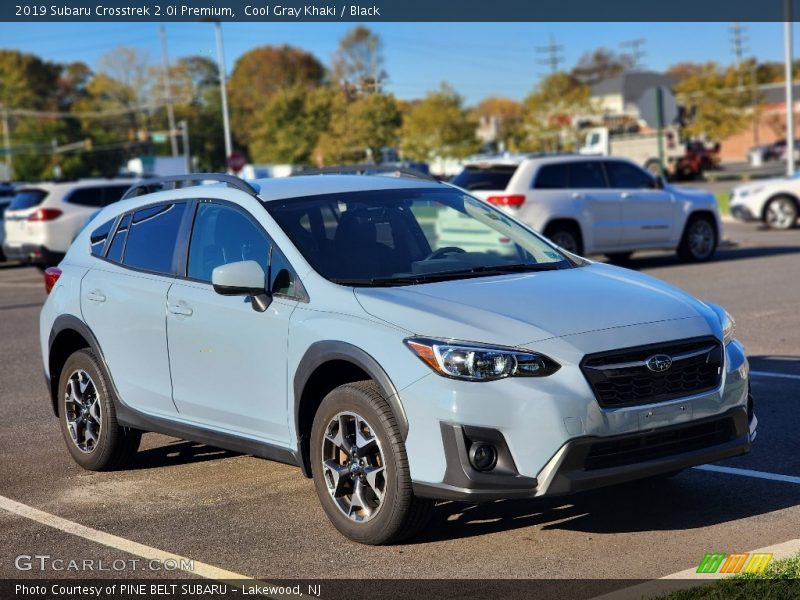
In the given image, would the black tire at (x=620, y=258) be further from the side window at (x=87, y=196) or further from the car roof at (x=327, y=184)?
the car roof at (x=327, y=184)

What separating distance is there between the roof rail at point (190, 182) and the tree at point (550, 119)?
57.6 m

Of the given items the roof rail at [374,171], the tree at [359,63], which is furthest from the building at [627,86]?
the roof rail at [374,171]

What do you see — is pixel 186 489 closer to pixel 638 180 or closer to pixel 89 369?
pixel 89 369

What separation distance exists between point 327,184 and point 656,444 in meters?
2.50

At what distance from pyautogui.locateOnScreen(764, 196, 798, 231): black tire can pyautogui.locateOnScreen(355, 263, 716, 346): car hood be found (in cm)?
2057

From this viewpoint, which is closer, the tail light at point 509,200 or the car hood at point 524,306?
the car hood at point 524,306

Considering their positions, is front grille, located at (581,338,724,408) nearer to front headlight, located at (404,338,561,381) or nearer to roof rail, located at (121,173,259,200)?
front headlight, located at (404,338,561,381)

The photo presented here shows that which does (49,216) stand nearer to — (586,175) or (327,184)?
(586,175)

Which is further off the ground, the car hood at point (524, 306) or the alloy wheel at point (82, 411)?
the car hood at point (524, 306)

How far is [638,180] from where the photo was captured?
18859 millimetres

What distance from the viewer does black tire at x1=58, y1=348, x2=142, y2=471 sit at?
7.09 metres

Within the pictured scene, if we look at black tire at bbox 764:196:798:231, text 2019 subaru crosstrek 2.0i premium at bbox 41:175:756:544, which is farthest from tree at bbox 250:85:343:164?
text 2019 subaru crosstrek 2.0i premium at bbox 41:175:756:544

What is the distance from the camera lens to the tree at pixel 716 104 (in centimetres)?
6706

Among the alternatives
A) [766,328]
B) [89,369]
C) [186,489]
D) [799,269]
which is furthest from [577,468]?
[799,269]
